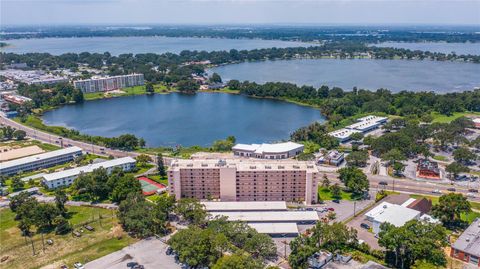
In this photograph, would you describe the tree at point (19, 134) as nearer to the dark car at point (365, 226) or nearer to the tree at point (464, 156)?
the dark car at point (365, 226)

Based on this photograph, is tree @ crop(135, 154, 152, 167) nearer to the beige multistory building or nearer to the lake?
the lake

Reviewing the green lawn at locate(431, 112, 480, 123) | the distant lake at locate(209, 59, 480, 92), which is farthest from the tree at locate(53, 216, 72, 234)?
the distant lake at locate(209, 59, 480, 92)

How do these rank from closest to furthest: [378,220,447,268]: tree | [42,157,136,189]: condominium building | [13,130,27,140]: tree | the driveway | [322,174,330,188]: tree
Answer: [378,220,447,268]: tree, the driveway, [322,174,330,188]: tree, [42,157,136,189]: condominium building, [13,130,27,140]: tree

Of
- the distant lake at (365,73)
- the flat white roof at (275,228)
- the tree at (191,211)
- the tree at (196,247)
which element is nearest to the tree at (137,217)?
the tree at (191,211)

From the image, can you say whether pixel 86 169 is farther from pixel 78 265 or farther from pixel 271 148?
pixel 271 148

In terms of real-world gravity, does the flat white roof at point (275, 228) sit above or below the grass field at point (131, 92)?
below
